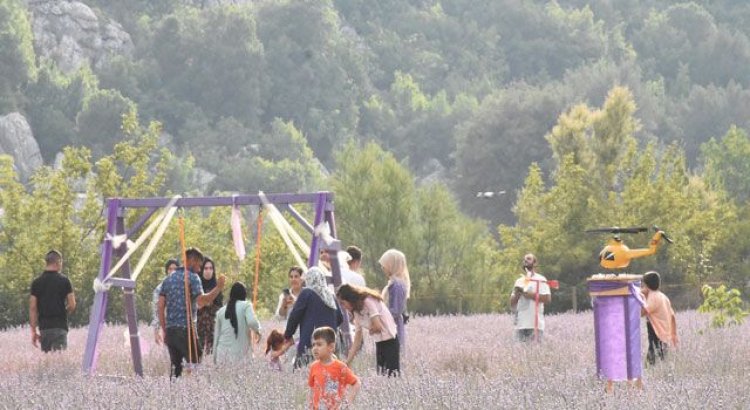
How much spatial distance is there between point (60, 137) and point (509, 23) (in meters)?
53.3

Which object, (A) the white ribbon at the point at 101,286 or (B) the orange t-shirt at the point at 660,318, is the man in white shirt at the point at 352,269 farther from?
(B) the orange t-shirt at the point at 660,318

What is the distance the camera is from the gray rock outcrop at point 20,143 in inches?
4328

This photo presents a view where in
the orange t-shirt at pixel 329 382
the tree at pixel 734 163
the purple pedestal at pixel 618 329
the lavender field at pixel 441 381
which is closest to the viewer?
the orange t-shirt at pixel 329 382

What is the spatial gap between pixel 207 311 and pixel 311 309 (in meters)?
2.71

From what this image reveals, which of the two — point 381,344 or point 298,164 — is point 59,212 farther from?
point 298,164

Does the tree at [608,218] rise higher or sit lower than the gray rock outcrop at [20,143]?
lower

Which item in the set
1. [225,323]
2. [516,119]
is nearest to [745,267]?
[225,323]

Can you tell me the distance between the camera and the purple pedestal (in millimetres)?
11875

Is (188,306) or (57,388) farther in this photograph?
(188,306)

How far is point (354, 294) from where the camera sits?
11953 millimetres

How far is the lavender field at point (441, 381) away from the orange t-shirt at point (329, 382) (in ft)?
0.89

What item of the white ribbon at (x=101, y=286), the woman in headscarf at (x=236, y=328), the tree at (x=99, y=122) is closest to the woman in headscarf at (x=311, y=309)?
the woman in headscarf at (x=236, y=328)

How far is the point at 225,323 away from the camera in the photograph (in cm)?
1475

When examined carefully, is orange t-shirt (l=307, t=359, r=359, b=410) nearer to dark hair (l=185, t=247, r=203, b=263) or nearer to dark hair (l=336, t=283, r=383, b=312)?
dark hair (l=336, t=283, r=383, b=312)
